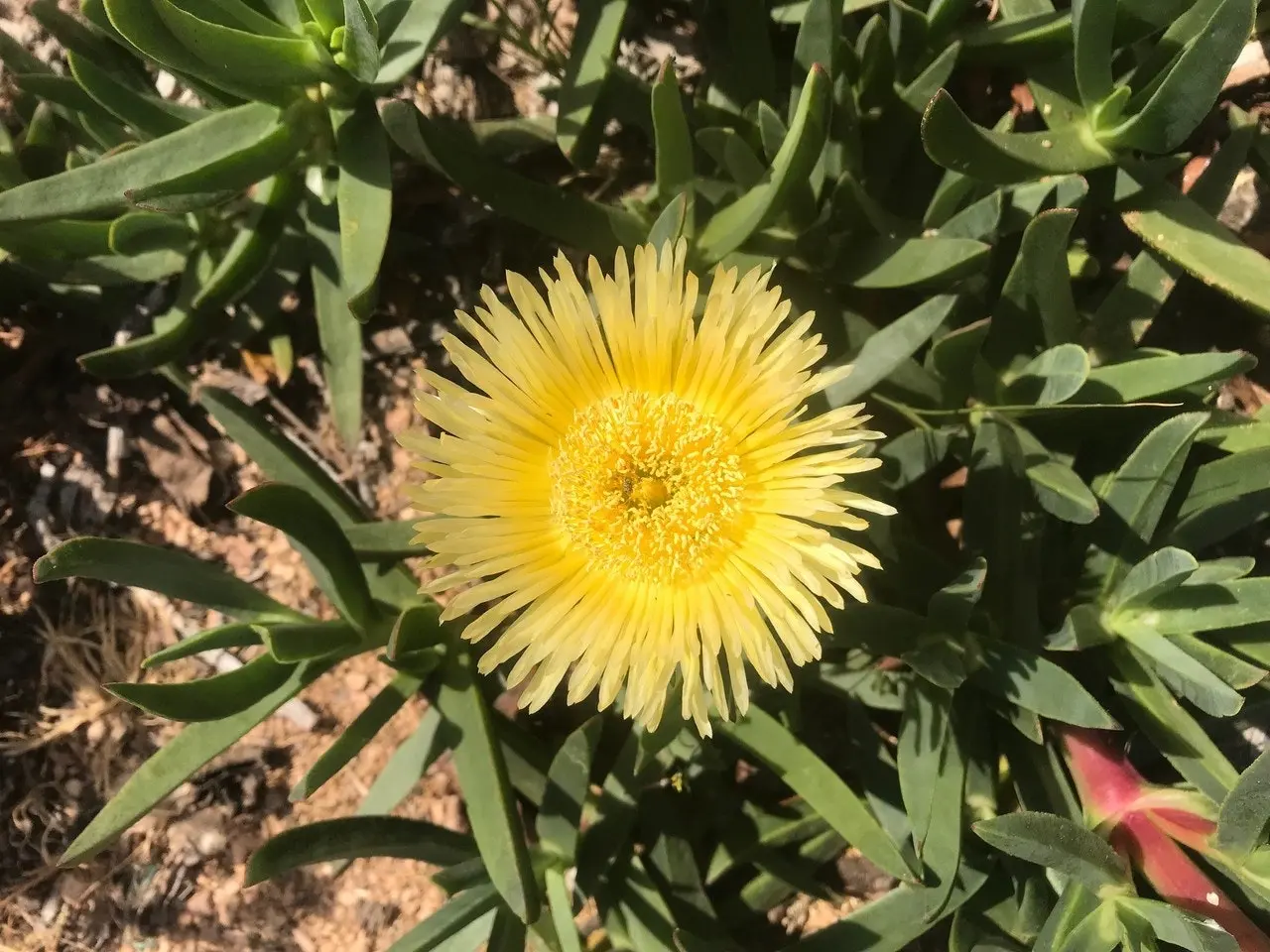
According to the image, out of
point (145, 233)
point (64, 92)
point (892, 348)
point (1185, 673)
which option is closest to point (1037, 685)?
point (1185, 673)

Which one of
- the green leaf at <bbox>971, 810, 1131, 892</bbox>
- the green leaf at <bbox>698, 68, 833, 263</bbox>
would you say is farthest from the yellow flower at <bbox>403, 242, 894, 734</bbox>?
the green leaf at <bbox>971, 810, 1131, 892</bbox>

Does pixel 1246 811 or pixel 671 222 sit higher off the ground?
pixel 671 222

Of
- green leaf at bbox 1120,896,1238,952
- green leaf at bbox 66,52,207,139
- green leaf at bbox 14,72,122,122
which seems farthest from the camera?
green leaf at bbox 14,72,122,122

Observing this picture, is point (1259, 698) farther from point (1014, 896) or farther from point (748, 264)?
point (748, 264)

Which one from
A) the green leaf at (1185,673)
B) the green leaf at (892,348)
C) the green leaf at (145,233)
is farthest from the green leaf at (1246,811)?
the green leaf at (145,233)

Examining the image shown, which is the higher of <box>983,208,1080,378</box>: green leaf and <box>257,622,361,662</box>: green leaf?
<box>983,208,1080,378</box>: green leaf

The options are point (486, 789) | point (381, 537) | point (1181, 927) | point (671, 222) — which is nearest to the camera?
point (1181, 927)

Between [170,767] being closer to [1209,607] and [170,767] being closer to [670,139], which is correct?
[670,139]

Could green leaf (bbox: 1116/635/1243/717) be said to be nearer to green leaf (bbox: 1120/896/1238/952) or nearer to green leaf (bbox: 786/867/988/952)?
green leaf (bbox: 1120/896/1238/952)
